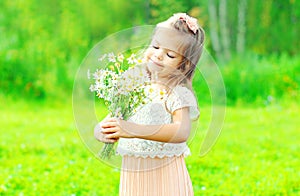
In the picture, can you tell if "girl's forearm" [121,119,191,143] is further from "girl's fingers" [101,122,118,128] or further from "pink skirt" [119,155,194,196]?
"pink skirt" [119,155,194,196]

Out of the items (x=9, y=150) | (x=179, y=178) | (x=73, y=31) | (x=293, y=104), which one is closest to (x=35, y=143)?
(x=9, y=150)

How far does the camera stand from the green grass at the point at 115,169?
5.15 m

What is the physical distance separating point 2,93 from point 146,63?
28.0 feet

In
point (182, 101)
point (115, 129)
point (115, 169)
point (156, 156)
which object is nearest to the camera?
point (115, 129)

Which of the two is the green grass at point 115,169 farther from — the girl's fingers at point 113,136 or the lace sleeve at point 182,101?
the girl's fingers at point 113,136

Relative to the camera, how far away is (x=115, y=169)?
5.70 metres

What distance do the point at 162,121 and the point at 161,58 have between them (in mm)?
301

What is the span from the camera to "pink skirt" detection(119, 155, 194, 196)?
2.98m

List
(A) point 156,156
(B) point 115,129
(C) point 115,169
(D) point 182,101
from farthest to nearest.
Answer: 1. (C) point 115,169
2. (A) point 156,156
3. (D) point 182,101
4. (B) point 115,129

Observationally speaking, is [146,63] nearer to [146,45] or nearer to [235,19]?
[146,45]

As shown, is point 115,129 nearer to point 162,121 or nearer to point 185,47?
point 162,121

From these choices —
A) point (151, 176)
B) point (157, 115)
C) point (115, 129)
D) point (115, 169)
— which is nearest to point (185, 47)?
point (157, 115)

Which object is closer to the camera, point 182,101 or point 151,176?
point 182,101

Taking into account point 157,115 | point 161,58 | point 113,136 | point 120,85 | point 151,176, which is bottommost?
point 151,176
